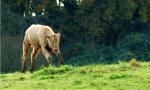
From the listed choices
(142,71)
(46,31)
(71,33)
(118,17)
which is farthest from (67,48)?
(142,71)

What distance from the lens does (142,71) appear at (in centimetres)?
1505

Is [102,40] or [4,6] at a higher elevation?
[4,6]

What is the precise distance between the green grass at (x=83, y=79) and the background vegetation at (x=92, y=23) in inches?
931

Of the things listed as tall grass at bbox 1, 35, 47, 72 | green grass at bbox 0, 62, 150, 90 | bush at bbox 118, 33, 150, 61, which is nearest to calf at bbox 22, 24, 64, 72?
green grass at bbox 0, 62, 150, 90

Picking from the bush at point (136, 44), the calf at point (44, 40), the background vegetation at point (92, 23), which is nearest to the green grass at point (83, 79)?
the calf at point (44, 40)

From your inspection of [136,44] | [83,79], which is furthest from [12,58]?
[83,79]

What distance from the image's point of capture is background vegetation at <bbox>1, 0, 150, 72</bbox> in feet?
132

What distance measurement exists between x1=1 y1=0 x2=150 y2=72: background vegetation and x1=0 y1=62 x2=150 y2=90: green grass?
77.6ft

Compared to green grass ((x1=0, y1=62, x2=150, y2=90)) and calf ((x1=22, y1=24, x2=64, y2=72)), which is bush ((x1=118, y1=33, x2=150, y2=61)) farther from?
green grass ((x1=0, y1=62, x2=150, y2=90))

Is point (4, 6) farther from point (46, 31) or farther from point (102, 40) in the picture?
point (46, 31)

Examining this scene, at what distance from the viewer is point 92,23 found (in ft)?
140

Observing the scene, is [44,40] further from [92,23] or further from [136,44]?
[136,44]

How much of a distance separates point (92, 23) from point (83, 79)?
29171mm

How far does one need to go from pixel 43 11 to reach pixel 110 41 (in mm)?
5888
